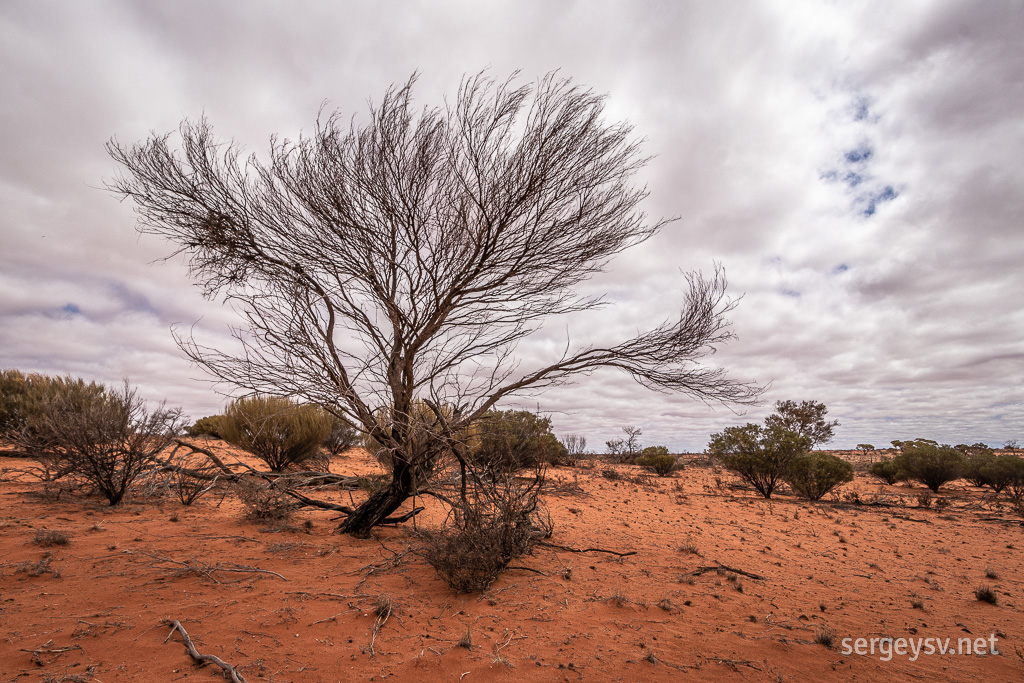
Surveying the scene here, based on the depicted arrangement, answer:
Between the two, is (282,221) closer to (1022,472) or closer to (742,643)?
(742,643)

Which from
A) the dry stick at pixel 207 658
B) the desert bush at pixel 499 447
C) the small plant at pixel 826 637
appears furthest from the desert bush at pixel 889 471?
the dry stick at pixel 207 658

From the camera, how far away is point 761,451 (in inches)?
592

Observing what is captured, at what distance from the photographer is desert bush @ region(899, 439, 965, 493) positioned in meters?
17.8

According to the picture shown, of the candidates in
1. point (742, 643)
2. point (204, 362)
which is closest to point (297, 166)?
point (204, 362)

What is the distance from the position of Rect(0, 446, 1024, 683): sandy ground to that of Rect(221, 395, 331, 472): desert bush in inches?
111

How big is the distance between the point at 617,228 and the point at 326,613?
6.13 metres

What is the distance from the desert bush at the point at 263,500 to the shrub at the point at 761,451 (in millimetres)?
13844

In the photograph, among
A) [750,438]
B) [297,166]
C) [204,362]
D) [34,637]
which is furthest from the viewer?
[750,438]

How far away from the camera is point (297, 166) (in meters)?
6.95

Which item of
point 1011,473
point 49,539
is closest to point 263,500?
point 49,539

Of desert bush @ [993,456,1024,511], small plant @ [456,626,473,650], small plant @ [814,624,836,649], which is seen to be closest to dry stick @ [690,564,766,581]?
small plant @ [814,624,836,649]

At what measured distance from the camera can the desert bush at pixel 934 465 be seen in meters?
17.8

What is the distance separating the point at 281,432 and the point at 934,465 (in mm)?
23554

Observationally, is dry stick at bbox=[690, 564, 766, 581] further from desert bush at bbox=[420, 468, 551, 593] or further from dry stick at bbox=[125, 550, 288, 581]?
dry stick at bbox=[125, 550, 288, 581]
